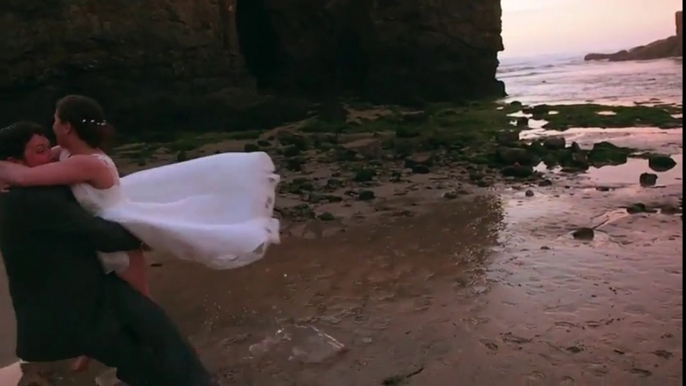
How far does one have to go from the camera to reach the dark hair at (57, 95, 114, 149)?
123 inches

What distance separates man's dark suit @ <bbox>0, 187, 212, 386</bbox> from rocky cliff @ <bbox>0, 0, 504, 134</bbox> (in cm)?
1453

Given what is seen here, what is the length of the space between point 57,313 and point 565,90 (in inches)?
1226

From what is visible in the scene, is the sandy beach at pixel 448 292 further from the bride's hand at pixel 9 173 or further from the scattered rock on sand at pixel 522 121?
the scattered rock on sand at pixel 522 121

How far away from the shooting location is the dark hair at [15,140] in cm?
302

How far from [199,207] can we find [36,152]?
731mm

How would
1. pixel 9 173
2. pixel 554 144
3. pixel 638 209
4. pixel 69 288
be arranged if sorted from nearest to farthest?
pixel 9 173, pixel 69 288, pixel 638 209, pixel 554 144

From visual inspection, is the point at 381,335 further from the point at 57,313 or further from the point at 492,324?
the point at 57,313

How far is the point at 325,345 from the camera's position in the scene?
4590 millimetres

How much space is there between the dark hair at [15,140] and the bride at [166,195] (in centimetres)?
6

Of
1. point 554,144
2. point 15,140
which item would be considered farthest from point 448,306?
point 554,144

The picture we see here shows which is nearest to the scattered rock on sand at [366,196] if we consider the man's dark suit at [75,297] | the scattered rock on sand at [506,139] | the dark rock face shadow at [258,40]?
the scattered rock on sand at [506,139]

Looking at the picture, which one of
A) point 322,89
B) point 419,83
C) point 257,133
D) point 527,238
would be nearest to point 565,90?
point 419,83

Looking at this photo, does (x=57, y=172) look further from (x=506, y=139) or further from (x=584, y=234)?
(x=506, y=139)

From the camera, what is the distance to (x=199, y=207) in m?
3.32
